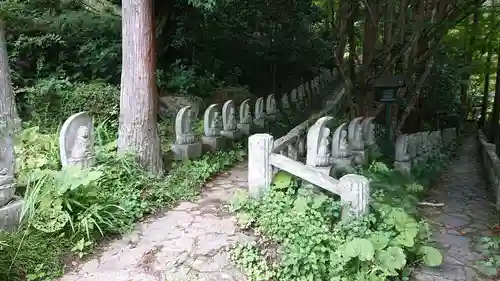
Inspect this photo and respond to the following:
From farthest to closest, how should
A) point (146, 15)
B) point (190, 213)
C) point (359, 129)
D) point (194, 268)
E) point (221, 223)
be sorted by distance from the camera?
point (359, 129), point (146, 15), point (190, 213), point (221, 223), point (194, 268)

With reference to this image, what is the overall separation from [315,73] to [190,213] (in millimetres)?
13887

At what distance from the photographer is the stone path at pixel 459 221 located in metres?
4.40

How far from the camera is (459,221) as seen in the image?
6.11 meters

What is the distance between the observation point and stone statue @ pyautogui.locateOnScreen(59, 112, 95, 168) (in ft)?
15.5

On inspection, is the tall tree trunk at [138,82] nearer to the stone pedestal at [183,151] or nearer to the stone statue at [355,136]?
the stone pedestal at [183,151]

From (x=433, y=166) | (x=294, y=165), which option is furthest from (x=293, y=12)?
(x=294, y=165)

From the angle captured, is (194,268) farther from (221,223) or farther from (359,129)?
(359,129)

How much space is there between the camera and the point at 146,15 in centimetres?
548

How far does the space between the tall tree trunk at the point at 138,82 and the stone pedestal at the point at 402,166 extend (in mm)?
5076

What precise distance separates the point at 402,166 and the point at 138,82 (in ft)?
18.2

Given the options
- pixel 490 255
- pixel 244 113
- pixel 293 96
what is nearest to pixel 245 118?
pixel 244 113

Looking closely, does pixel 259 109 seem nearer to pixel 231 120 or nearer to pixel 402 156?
pixel 231 120

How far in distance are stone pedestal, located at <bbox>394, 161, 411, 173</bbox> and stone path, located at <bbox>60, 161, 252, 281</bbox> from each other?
14.7 feet

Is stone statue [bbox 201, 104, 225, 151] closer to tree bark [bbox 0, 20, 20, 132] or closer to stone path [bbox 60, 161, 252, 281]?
stone path [bbox 60, 161, 252, 281]
